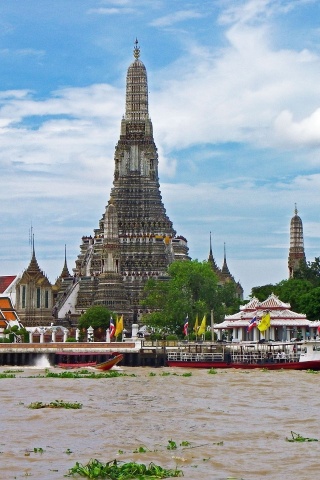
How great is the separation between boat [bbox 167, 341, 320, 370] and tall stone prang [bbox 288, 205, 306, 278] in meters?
53.9

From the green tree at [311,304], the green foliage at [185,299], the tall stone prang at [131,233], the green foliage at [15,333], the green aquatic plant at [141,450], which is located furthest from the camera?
the tall stone prang at [131,233]

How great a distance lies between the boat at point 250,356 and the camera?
6512 centimetres

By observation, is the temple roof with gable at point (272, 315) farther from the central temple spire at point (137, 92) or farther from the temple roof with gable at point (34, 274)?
the central temple spire at point (137, 92)

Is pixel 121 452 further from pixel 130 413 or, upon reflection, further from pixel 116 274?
pixel 116 274

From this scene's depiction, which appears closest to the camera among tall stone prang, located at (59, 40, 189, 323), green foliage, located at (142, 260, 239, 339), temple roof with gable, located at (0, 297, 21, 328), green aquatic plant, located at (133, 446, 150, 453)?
green aquatic plant, located at (133, 446, 150, 453)

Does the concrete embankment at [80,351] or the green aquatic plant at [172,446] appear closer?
the green aquatic plant at [172,446]

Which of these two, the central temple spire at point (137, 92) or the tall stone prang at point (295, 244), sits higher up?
the central temple spire at point (137, 92)

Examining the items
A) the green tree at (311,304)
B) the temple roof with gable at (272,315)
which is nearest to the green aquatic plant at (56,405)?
the temple roof with gable at (272,315)

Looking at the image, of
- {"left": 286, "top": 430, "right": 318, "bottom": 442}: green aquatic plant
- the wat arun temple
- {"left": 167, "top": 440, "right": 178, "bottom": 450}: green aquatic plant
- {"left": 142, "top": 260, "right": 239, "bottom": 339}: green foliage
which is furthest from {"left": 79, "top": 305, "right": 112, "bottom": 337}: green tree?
{"left": 167, "top": 440, "right": 178, "bottom": 450}: green aquatic plant

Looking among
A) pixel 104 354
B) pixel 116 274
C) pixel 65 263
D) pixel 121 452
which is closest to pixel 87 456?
pixel 121 452

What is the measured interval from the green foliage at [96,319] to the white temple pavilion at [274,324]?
1789cm

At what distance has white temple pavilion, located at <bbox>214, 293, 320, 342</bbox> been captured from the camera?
82.2m

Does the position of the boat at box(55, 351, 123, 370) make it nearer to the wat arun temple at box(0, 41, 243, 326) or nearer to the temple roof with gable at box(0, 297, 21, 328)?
the temple roof with gable at box(0, 297, 21, 328)

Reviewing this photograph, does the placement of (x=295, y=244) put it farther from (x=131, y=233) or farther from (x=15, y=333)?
(x=15, y=333)
